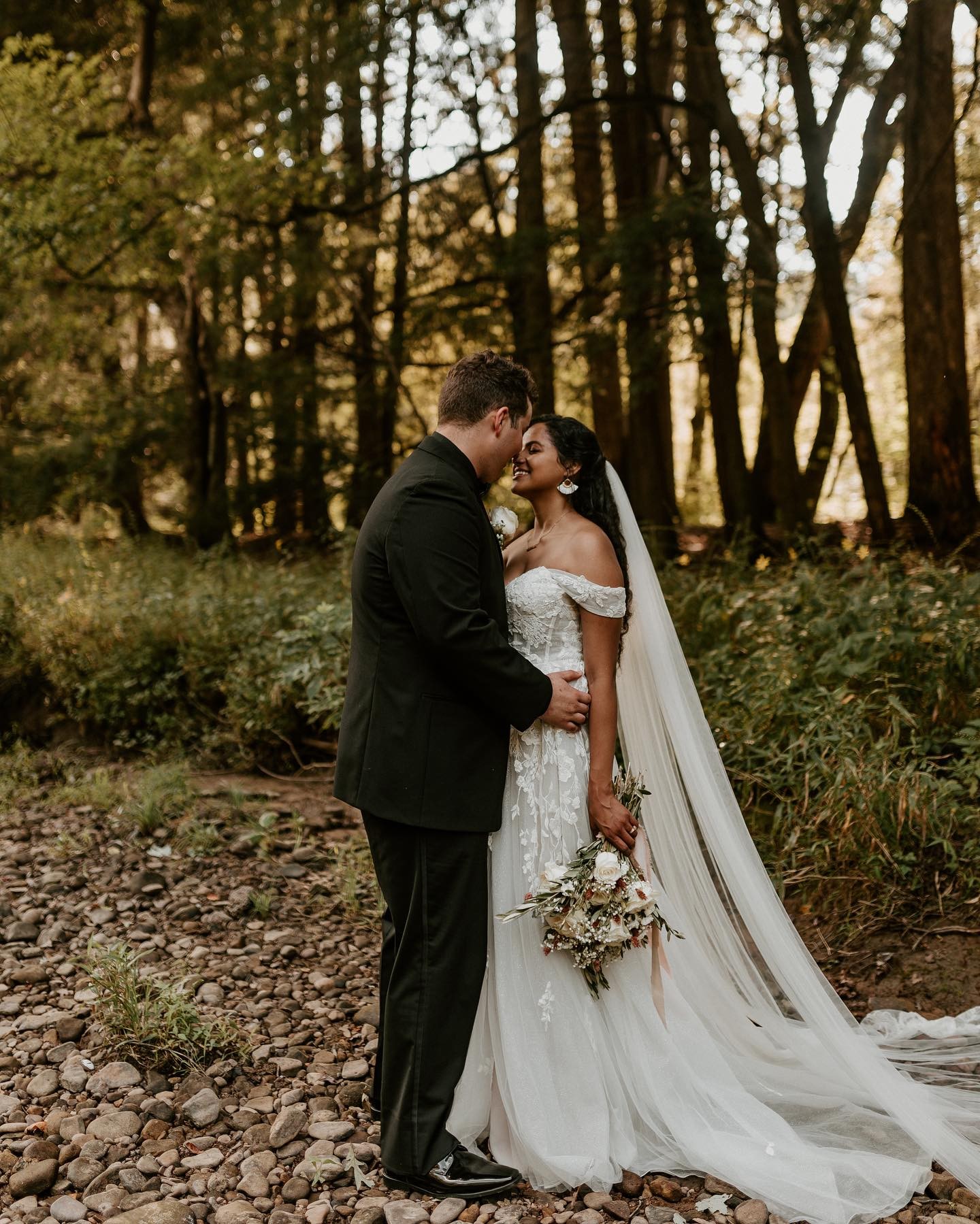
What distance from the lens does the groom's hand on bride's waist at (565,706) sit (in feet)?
10.2

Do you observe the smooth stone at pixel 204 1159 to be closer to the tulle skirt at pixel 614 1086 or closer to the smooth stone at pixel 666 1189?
the tulle skirt at pixel 614 1086

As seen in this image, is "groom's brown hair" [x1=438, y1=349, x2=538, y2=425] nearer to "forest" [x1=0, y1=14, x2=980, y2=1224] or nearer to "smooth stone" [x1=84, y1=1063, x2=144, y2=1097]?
"forest" [x1=0, y1=14, x2=980, y2=1224]

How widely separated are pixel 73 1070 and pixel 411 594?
2135 mm

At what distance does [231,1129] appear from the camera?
10.8 feet

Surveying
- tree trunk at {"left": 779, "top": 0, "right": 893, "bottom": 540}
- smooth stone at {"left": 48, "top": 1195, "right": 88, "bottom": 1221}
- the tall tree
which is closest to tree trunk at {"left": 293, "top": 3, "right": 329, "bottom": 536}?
the tall tree

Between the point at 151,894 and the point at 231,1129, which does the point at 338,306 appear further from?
the point at 231,1129

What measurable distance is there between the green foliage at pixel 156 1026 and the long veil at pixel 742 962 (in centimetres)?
163

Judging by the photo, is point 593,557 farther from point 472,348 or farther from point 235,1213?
point 472,348

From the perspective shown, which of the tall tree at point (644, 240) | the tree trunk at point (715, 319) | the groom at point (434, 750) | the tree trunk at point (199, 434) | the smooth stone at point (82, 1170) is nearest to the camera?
the groom at point (434, 750)

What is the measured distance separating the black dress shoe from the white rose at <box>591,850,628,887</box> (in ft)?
2.76

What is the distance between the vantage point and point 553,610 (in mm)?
3240

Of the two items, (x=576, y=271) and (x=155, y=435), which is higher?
(x=576, y=271)

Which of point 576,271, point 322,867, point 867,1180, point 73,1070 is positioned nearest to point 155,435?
point 576,271

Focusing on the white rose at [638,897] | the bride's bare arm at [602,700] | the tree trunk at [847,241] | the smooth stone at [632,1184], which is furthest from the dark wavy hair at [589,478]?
the tree trunk at [847,241]
